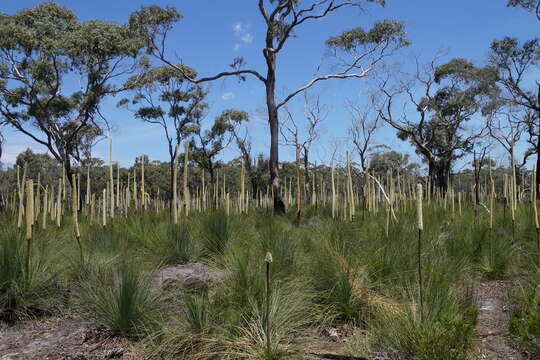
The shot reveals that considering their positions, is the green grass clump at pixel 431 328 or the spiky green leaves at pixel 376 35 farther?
the spiky green leaves at pixel 376 35

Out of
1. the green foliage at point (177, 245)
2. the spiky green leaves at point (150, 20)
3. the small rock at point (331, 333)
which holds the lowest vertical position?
the small rock at point (331, 333)

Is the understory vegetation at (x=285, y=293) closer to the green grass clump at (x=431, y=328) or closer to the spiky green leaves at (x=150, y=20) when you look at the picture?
the green grass clump at (x=431, y=328)

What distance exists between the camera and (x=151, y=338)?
3230 millimetres

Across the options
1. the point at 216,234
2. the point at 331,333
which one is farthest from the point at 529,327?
the point at 216,234

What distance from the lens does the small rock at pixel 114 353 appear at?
328 cm

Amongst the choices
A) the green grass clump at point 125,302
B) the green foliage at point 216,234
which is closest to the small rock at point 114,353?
the green grass clump at point 125,302

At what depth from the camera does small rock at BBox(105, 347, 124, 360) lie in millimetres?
3275

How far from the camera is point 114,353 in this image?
3299mm

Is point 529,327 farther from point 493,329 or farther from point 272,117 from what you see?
point 272,117

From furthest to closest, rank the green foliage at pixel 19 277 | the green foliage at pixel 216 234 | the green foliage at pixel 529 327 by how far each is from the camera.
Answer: the green foliage at pixel 216 234, the green foliage at pixel 19 277, the green foliage at pixel 529 327

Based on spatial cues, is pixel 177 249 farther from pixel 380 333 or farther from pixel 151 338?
pixel 380 333

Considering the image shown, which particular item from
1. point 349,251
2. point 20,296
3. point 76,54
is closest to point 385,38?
point 76,54

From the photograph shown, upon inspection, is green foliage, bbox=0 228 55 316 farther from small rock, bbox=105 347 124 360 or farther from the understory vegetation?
small rock, bbox=105 347 124 360

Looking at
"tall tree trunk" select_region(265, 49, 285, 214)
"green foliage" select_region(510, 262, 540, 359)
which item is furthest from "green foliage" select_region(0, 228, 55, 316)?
"tall tree trunk" select_region(265, 49, 285, 214)
